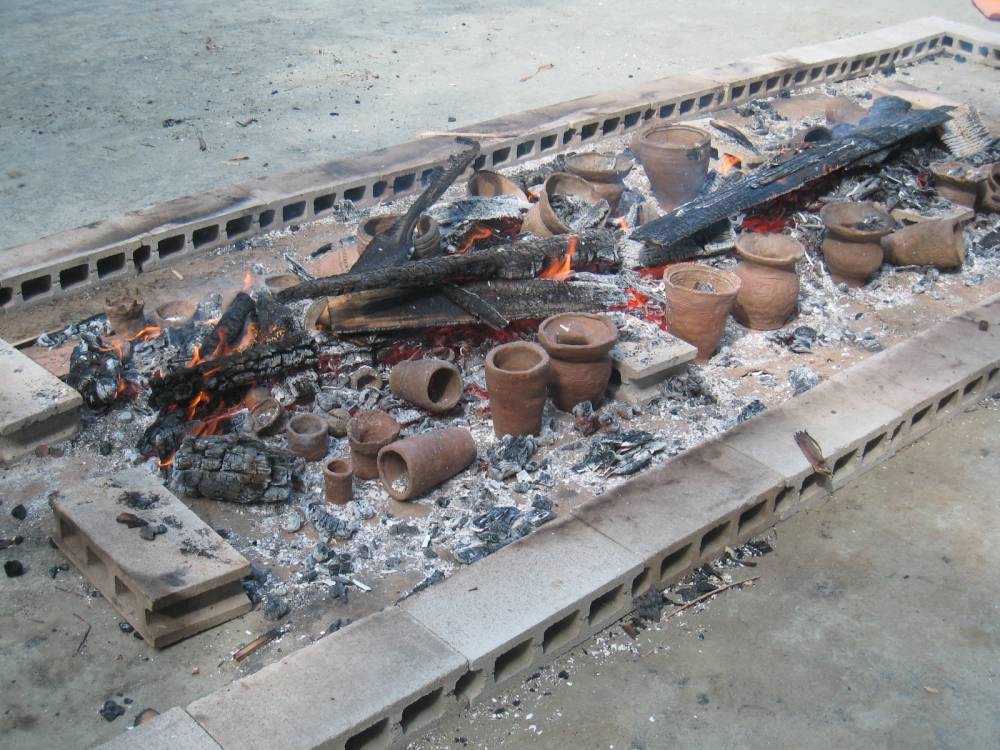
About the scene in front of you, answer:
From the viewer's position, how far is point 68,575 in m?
5.30

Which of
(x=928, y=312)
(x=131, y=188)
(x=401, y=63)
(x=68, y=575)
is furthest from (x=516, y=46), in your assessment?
(x=68, y=575)

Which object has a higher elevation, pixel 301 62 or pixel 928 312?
pixel 301 62

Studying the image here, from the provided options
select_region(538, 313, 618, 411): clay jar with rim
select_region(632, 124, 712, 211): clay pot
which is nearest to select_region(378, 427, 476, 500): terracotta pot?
select_region(538, 313, 618, 411): clay jar with rim

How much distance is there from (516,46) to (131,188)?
243 inches

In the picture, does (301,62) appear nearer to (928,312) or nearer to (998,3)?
(928,312)

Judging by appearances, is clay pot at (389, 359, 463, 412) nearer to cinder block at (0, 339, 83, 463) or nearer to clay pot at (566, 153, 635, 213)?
cinder block at (0, 339, 83, 463)

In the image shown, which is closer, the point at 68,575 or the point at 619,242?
the point at 68,575

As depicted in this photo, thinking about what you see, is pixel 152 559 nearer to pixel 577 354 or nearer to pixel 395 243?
pixel 577 354

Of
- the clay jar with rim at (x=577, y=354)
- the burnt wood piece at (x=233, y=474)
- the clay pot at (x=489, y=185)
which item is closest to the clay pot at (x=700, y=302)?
the clay jar with rim at (x=577, y=354)

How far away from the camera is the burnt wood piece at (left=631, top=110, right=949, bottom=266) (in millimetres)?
8156

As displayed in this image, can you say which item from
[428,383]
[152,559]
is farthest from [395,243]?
[152,559]

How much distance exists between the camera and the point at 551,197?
28.7ft

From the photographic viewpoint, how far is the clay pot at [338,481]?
5758 mm

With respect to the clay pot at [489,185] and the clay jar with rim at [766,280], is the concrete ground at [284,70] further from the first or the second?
the clay jar with rim at [766,280]
